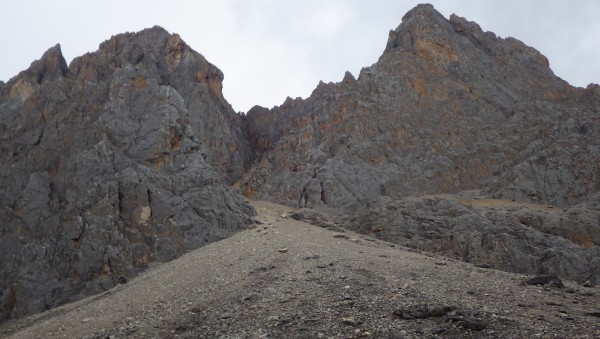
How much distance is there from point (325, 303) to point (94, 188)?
24.3 metres

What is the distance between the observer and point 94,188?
3616 centimetres

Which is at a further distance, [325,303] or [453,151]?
[453,151]

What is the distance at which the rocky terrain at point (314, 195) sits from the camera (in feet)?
62.4

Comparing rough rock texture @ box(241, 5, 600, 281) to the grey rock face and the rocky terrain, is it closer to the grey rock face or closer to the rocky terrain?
the grey rock face

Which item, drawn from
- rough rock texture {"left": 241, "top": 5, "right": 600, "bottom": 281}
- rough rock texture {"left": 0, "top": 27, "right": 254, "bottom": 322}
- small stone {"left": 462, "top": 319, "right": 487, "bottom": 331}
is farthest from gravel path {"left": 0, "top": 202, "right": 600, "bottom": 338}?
rough rock texture {"left": 241, "top": 5, "right": 600, "bottom": 281}

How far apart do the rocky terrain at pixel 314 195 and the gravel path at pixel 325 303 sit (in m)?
0.13

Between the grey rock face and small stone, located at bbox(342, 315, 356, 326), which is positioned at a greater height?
the grey rock face

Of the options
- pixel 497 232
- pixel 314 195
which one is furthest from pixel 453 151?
pixel 497 232

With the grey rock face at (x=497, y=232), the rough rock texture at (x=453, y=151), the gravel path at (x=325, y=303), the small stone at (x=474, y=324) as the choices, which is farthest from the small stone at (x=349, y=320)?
the rough rock texture at (x=453, y=151)

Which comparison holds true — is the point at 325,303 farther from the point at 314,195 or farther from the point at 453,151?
the point at 453,151

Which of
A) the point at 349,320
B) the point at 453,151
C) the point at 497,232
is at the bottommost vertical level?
the point at 349,320

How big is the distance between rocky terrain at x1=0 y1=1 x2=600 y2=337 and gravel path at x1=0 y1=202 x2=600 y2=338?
0.13 m

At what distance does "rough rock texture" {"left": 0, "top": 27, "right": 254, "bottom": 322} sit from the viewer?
3219 centimetres

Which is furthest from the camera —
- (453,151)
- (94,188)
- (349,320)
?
(453,151)
